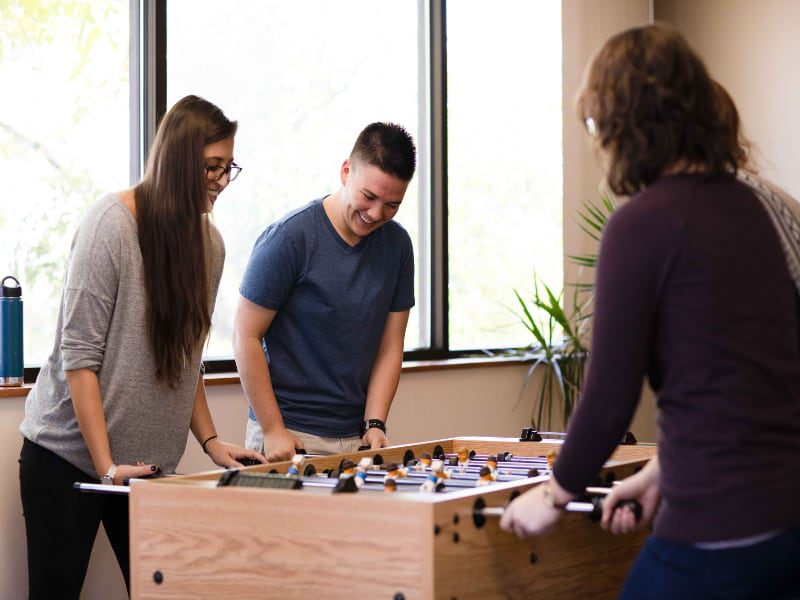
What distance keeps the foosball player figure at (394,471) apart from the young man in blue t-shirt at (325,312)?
0.34 metres

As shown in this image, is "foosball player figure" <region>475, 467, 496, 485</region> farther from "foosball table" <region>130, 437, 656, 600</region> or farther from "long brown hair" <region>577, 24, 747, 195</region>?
"long brown hair" <region>577, 24, 747, 195</region>

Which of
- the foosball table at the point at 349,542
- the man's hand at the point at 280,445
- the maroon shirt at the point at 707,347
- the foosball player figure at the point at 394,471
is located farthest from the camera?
the man's hand at the point at 280,445

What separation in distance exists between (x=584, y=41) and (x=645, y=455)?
3.47 metres

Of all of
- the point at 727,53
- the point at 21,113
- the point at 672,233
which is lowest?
the point at 672,233

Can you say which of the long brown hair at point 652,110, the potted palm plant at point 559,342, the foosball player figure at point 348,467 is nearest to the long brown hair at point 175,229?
the foosball player figure at point 348,467

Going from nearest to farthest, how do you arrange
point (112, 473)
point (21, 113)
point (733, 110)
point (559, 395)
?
1. point (733, 110)
2. point (112, 473)
3. point (21, 113)
4. point (559, 395)

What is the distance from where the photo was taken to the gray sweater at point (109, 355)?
8.17 feet

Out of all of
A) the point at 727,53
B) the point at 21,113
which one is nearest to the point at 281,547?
the point at 21,113

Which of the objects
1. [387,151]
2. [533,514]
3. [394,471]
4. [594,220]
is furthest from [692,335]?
[594,220]

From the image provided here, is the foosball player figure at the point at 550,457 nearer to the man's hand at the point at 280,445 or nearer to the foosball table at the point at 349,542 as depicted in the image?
the foosball table at the point at 349,542

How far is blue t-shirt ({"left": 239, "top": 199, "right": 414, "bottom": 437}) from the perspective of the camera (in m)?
3.00

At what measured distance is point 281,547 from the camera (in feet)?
6.72

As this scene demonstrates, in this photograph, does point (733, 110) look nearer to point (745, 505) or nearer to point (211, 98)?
point (745, 505)

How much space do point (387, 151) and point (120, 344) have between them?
88cm
